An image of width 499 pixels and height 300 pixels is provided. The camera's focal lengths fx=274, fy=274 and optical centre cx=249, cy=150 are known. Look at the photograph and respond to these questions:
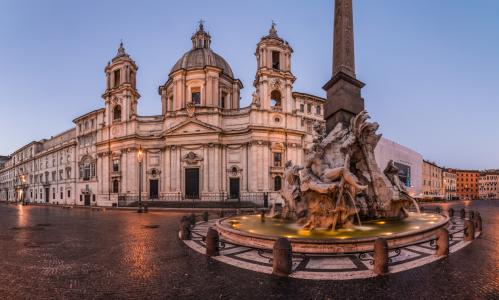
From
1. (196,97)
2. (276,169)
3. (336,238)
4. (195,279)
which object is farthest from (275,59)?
(195,279)

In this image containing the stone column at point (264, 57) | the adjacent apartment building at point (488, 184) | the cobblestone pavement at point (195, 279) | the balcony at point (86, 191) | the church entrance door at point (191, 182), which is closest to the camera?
the cobblestone pavement at point (195, 279)

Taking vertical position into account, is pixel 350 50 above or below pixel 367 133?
above

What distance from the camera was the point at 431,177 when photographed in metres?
71.9

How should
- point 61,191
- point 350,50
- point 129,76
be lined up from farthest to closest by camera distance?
point 61,191, point 129,76, point 350,50

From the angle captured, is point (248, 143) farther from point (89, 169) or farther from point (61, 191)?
point (61, 191)

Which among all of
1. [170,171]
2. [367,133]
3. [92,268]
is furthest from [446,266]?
[170,171]

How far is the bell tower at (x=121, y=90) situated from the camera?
4194 centimetres

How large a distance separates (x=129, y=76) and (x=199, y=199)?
23.1m

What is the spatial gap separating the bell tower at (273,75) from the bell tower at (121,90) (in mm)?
19937

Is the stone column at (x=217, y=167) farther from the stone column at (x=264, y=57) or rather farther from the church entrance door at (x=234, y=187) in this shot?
the stone column at (x=264, y=57)

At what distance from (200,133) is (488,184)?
122360 millimetres

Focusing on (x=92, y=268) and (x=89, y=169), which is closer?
(x=92, y=268)

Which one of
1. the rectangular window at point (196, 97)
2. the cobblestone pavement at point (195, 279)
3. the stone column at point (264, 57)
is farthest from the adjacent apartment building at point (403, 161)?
the cobblestone pavement at point (195, 279)

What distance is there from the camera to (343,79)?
39.7 ft
